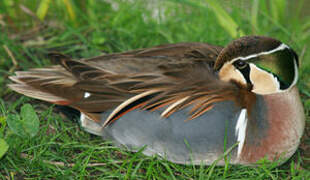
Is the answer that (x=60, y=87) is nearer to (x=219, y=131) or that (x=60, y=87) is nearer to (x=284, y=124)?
(x=219, y=131)

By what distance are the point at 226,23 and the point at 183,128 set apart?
1.59 meters

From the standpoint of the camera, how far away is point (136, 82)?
3.06 m

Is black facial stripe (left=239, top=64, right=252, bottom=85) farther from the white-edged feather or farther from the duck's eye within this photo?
the white-edged feather

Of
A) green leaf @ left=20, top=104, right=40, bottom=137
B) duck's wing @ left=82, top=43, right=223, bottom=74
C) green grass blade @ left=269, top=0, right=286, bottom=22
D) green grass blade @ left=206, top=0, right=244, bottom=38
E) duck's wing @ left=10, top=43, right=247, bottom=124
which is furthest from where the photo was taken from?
green grass blade @ left=269, top=0, right=286, bottom=22

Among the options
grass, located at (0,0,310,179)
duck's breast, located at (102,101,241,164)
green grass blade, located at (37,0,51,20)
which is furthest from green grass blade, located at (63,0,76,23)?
duck's breast, located at (102,101,241,164)

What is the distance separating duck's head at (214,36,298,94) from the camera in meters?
2.80

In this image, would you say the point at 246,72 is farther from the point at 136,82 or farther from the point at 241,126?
the point at 136,82

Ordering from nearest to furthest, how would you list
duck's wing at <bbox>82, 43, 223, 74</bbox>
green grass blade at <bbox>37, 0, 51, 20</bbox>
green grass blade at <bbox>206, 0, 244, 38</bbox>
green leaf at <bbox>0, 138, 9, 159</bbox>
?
green leaf at <bbox>0, 138, 9, 159</bbox>
duck's wing at <bbox>82, 43, 223, 74</bbox>
green grass blade at <bbox>206, 0, 244, 38</bbox>
green grass blade at <bbox>37, 0, 51, 20</bbox>

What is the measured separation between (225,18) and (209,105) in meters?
1.49

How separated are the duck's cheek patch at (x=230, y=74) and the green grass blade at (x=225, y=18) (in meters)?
1.28

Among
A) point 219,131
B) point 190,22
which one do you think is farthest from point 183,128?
point 190,22

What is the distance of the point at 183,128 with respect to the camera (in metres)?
2.90

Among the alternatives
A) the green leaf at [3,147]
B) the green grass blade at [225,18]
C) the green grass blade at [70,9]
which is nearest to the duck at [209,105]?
the green leaf at [3,147]

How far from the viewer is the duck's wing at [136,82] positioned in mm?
2939
